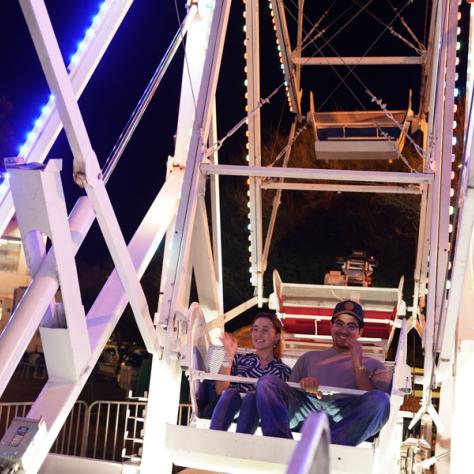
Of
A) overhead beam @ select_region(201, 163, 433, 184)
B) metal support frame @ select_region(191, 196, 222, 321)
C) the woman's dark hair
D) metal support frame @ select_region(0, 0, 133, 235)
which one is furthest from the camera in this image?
metal support frame @ select_region(191, 196, 222, 321)

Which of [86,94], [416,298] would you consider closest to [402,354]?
[416,298]

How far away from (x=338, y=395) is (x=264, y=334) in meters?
0.60

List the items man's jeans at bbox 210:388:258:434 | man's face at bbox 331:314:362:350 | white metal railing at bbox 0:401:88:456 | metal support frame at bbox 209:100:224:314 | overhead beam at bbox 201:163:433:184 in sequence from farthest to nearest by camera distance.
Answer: white metal railing at bbox 0:401:88:456 → metal support frame at bbox 209:100:224:314 → overhead beam at bbox 201:163:433:184 → man's face at bbox 331:314:362:350 → man's jeans at bbox 210:388:258:434

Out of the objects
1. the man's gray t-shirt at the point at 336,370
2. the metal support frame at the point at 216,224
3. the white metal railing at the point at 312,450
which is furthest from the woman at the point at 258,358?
the white metal railing at the point at 312,450

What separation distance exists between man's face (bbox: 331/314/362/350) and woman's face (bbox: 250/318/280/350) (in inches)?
14.5

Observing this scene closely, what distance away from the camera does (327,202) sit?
1820cm

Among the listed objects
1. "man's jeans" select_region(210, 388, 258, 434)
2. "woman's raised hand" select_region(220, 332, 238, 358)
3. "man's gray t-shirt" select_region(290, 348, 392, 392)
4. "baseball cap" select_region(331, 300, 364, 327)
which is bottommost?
"man's jeans" select_region(210, 388, 258, 434)

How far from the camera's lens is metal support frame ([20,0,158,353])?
11.7 feet

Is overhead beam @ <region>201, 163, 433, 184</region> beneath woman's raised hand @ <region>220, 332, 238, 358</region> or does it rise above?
above

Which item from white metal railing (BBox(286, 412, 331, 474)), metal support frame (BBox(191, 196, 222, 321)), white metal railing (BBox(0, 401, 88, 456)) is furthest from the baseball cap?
white metal railing (BBox(0, 401, 88, 456))

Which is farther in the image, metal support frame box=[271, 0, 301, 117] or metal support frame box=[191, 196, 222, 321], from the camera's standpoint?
metal support frame box=[271, 0, 301, 117]

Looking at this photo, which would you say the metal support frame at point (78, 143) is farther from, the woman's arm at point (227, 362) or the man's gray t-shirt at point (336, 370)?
the man's gray t-shirt at point (336, 370)

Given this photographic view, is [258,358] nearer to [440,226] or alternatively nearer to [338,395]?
[338,395]

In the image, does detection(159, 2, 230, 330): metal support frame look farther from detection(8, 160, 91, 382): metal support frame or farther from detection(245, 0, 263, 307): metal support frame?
detection(8, 160, 91, 382): metal support frame
